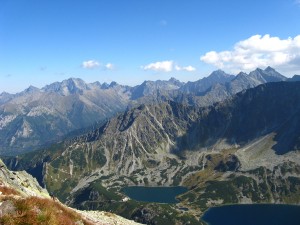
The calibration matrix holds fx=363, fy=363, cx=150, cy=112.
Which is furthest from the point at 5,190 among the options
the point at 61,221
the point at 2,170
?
the point at 2,170

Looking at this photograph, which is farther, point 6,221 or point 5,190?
point 5,190

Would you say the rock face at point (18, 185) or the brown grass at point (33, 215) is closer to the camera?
the brown grass at point (33, 215)

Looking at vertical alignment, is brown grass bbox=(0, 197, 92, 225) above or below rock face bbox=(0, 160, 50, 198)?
above

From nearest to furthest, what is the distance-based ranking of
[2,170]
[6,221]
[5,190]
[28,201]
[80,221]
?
[6,221], [28,201], [80,221], [5,190], [2,170]

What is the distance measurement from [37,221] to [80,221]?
23.0 feet

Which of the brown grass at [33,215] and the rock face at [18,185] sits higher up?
the brown grass at [33,215]

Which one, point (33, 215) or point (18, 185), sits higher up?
point (33, 215)

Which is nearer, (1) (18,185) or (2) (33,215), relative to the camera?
(2) (33,215)

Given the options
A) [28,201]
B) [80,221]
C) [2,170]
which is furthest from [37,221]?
[2,170]

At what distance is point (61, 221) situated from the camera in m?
24.4

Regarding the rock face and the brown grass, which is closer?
the brown grass

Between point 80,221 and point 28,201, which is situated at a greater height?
point 28,201

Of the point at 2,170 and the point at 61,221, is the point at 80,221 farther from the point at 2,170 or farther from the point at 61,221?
the point at 2,170

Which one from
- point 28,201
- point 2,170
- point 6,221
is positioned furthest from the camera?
point 2,170
